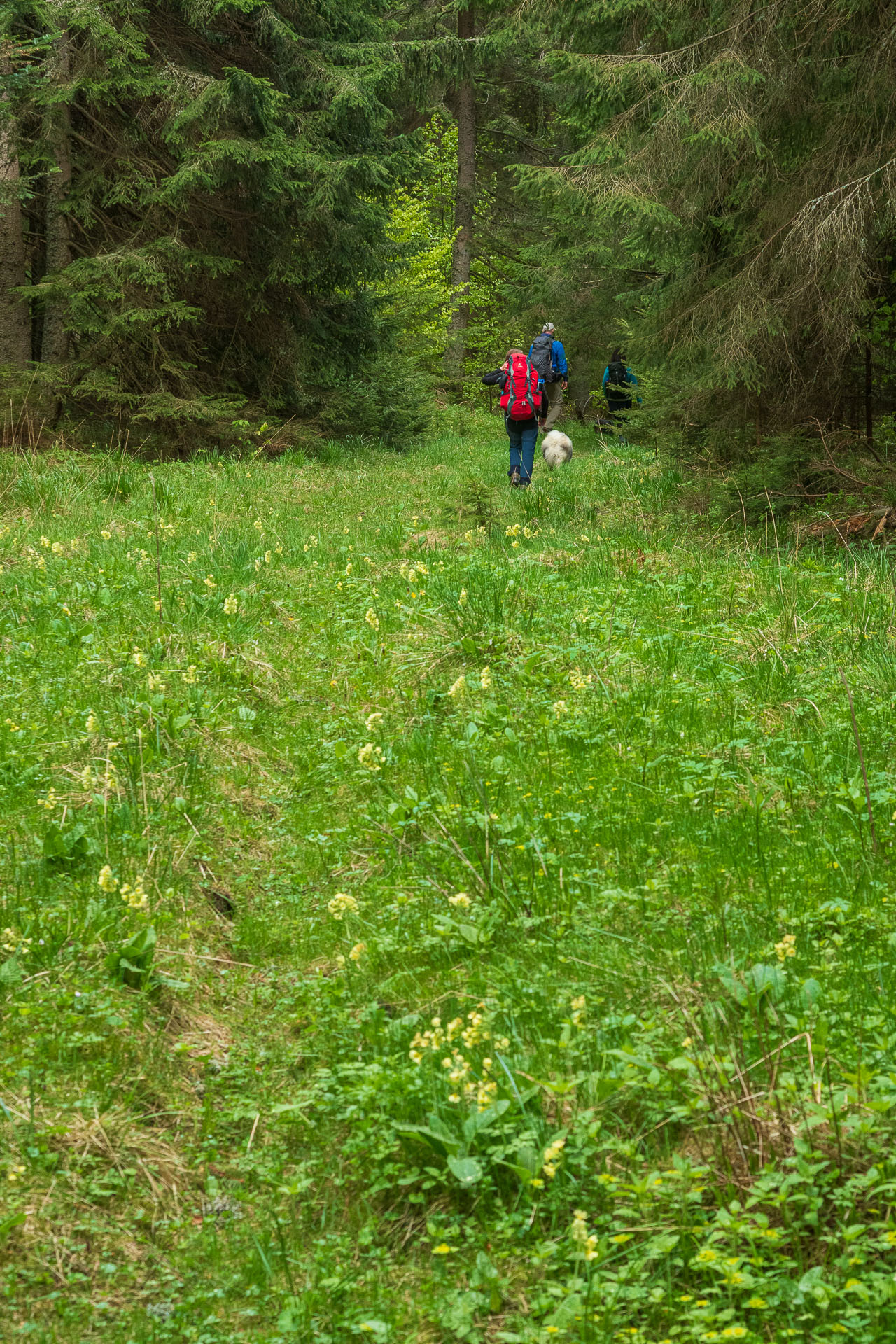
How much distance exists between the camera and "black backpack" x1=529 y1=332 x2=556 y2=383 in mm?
14391

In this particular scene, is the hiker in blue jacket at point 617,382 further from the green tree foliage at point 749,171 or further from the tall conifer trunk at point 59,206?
the green tree foliage at point 749,171

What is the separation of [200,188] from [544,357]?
229 inches

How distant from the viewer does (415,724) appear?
5.48 m

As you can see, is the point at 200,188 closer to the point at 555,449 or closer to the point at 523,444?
the point at 555,449

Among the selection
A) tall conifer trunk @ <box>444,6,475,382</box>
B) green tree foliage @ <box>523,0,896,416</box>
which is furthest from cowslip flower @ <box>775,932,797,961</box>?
tall conifer trunk @ <box>444,6,475,382</box>

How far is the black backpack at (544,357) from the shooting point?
1439cm

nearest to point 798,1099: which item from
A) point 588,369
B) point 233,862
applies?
point 233,862

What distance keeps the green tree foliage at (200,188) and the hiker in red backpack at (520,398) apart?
4388 mm

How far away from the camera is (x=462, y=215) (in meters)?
29.8

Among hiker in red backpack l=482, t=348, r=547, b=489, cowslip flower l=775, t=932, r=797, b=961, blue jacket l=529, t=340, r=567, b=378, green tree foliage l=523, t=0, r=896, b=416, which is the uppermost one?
green tree foliage l=523, t=0, r=896, b=416

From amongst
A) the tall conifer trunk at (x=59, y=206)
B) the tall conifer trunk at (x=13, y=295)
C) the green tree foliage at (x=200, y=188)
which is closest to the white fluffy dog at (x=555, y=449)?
the green tree foliage at (x=200, y=188)

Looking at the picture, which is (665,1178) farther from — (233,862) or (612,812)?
(233,862)

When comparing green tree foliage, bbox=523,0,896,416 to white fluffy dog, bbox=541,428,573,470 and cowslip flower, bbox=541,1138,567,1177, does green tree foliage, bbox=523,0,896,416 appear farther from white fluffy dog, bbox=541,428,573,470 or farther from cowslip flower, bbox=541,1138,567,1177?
cowslip flower, bbox=541,1138,567,1177

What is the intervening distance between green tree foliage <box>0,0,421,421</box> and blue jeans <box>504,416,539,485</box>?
174 inches
